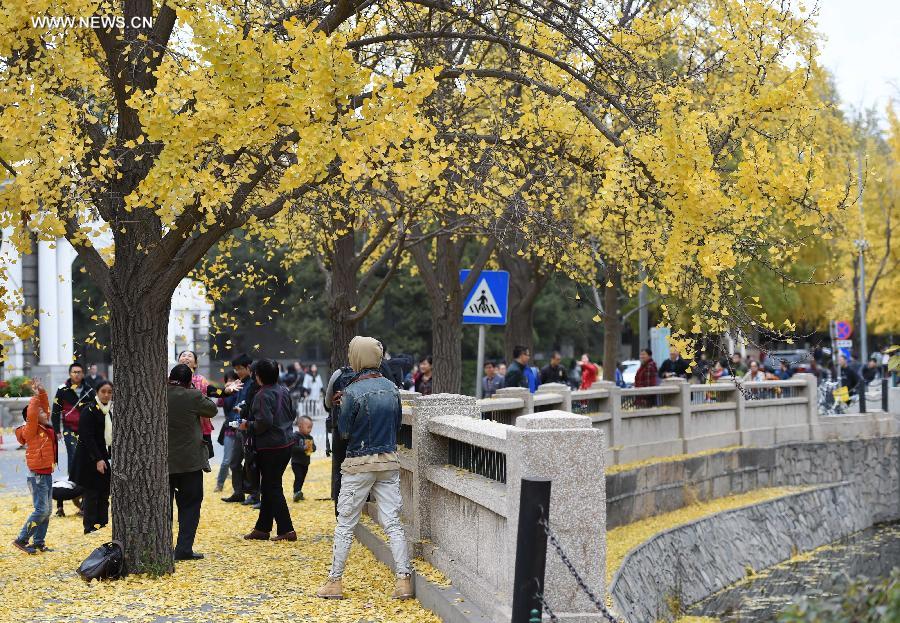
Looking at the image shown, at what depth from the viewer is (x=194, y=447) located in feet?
35.9

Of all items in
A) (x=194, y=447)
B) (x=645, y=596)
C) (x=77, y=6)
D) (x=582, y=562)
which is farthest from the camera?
(x=645, y=596)

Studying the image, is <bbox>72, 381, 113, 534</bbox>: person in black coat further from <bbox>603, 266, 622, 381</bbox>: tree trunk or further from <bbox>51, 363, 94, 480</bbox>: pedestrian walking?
<bbox>603, 266, 622, 381</bbox>: tree trunk

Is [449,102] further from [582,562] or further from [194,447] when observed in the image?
[582,562]

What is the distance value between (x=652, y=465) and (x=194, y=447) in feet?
30.5

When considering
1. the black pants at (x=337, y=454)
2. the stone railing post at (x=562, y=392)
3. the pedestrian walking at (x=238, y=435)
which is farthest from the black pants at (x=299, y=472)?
the stone railing post at (x=562, y=392)

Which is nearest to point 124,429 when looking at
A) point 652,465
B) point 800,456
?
point 652,465

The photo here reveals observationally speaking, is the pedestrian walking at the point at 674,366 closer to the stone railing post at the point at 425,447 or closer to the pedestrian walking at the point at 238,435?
the pedestrian walking at the point at 238,435

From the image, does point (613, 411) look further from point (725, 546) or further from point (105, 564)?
point (105, 564)

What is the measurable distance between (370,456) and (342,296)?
26.1 feet

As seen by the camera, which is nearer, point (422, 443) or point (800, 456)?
point (422, 443)

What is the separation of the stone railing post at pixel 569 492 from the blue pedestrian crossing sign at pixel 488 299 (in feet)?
25.7

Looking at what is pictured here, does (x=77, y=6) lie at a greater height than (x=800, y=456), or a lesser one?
greater

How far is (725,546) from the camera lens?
18.2 metres

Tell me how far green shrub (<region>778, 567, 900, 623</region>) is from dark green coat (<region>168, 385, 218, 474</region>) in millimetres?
7208
